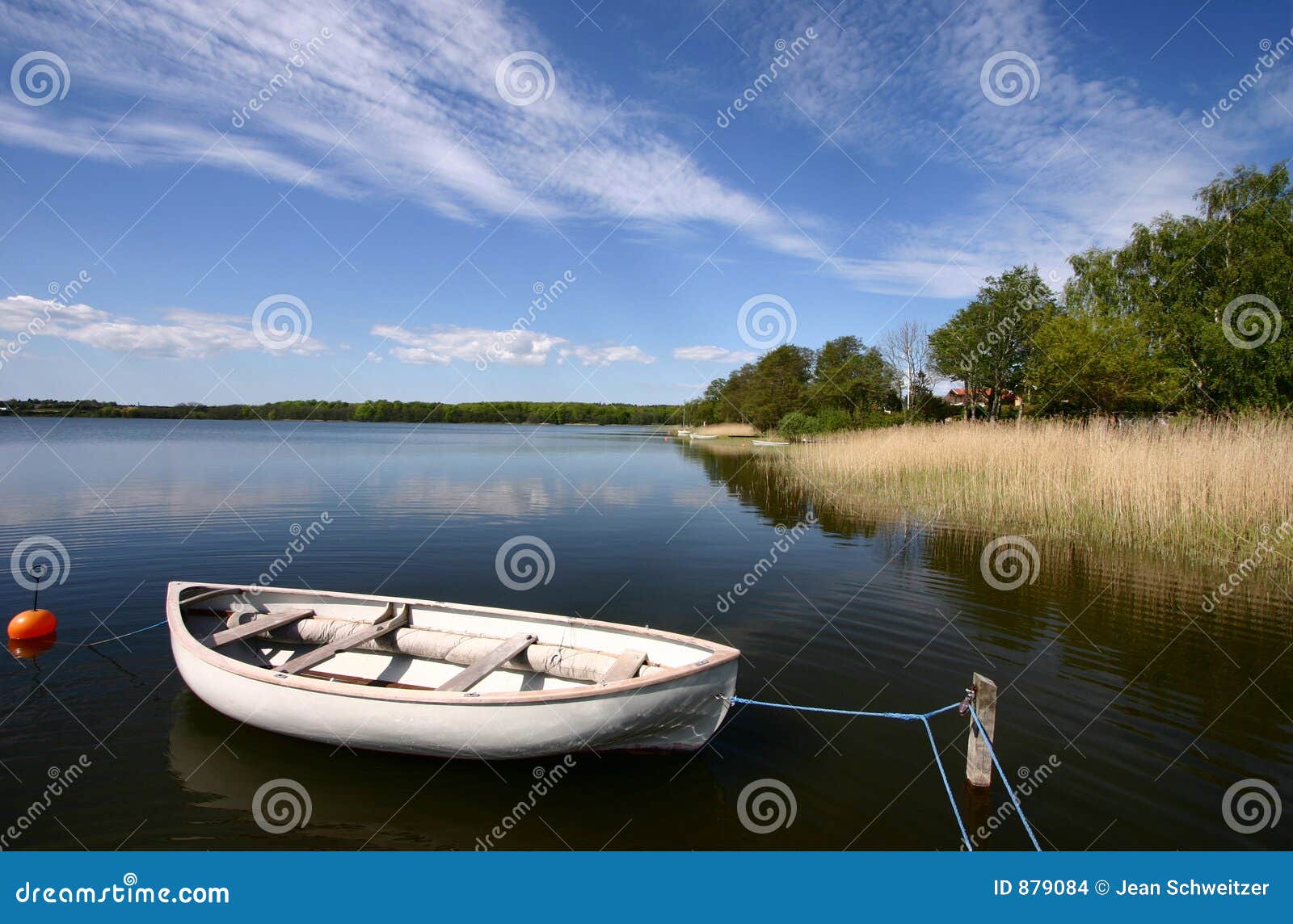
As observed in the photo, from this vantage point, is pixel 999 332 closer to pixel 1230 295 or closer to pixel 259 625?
pixel 1230 295

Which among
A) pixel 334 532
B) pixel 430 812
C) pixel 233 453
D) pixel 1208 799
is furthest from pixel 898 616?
pixel 233 453

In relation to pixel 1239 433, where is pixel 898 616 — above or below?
below

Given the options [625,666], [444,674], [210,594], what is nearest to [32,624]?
[210,594]

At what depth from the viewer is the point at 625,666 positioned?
5043mm

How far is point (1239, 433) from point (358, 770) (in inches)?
602

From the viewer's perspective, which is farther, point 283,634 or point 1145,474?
point 1145,474

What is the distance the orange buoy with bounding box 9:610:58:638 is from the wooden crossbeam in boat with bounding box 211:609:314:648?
8.29 feet

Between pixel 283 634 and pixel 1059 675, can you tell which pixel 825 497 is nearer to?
pixel 1059 675

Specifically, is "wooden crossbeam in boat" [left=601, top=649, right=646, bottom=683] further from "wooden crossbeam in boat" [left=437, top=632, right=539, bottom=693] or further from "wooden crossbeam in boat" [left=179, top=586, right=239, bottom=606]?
"wooden crossbeam in boat" [left=179, top=586, right=239, bottom=606]

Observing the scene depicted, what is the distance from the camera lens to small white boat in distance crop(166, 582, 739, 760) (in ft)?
14.5

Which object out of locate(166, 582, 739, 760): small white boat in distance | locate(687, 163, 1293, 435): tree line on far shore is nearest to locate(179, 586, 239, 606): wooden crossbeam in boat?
locate(166, 582, 739, 760): small white boat in distance

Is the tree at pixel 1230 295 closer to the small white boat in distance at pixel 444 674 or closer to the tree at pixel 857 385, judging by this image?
the tree at pixel 857 385

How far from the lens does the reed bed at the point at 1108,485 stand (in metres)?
10.8

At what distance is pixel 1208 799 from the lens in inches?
181
